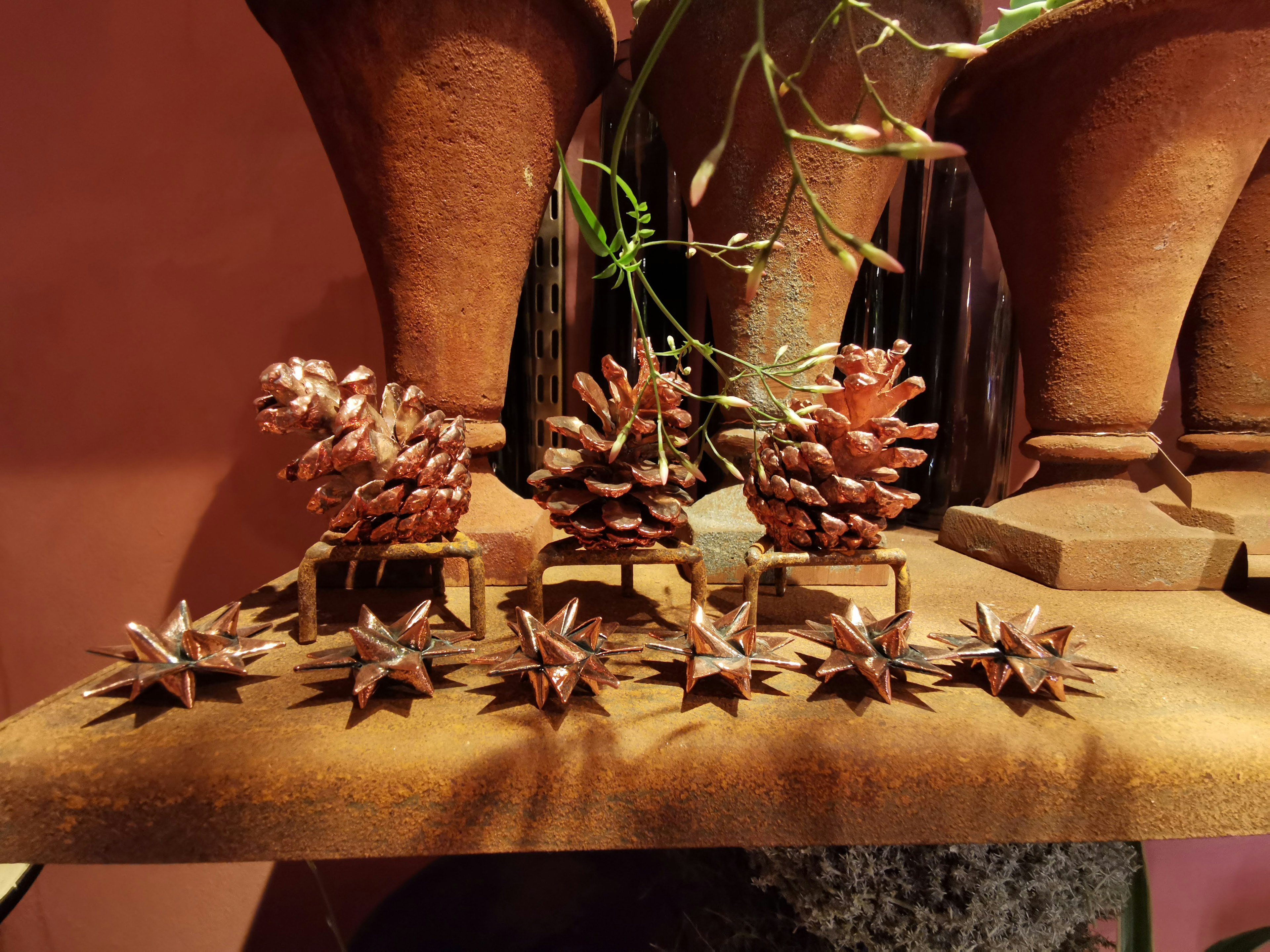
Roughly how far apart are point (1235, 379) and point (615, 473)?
80cm

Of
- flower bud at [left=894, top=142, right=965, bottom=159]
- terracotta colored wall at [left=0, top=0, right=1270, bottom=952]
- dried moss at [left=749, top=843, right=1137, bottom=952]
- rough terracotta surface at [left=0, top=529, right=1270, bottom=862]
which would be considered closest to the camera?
flower bud at [left=894, top=142, right=965, bottom=159]

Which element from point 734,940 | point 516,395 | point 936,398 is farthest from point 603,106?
point 734,940

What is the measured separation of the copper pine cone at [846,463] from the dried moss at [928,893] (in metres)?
0.22

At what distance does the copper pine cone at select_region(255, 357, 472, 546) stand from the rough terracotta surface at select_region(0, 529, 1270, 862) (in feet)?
0.40

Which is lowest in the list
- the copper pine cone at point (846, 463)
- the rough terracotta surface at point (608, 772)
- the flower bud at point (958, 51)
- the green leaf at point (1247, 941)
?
the green leaf at point (1247, 941)

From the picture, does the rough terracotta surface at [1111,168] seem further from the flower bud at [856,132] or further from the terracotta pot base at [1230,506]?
the flower bud at [856,132]

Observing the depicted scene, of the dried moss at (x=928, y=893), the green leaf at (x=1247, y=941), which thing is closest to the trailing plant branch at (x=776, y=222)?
the dried moss at (x=928, y=893)

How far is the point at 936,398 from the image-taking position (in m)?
0.84

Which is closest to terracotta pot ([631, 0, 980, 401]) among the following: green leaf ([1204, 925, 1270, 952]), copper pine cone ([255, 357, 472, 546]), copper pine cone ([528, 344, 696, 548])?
copper pine cone ([528, 344, 696, 548])

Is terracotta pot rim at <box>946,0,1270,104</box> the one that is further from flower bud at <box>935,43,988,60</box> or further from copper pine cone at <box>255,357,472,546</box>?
copper pine cone at <box>255,357,472,546</box>

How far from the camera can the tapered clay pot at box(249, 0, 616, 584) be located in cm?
48

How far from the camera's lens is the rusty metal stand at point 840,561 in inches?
16.8

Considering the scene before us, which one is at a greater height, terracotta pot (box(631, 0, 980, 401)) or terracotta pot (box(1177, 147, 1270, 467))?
terracotta pot (box(631, 0, 980, 401))

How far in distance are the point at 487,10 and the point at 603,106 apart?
0.31 metres
